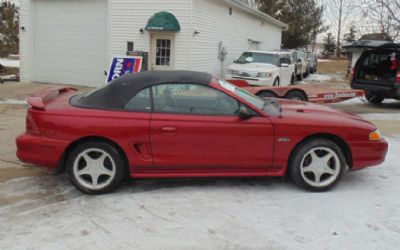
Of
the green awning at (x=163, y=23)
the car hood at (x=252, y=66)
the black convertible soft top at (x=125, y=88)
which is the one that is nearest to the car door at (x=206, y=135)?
the black convertible soft top at (x=125, y=88)

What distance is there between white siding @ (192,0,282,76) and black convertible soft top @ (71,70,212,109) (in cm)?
1109

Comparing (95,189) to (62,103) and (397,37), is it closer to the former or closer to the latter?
(62,103)

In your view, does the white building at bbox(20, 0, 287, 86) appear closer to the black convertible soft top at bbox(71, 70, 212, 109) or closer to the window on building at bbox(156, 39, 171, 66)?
→ the window on building at bbox(156, 39, 171, 66)

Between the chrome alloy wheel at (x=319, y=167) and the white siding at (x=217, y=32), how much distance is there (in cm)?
1156

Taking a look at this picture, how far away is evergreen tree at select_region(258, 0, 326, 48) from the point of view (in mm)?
40281

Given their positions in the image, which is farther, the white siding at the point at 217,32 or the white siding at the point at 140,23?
the white siding at the point at 217,32

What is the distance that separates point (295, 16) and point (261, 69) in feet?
95.1

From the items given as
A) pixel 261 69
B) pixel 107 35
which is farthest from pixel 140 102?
pixel 107 35

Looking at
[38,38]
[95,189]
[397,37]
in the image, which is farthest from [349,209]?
[397,37]

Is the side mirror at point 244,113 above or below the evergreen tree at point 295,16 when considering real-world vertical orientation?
below

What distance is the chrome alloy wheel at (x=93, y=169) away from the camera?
498 centimetres

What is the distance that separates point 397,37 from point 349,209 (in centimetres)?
1784

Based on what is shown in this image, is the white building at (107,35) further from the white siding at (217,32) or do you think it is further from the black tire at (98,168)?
the black tire at (98,168)

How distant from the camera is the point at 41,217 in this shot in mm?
4414
